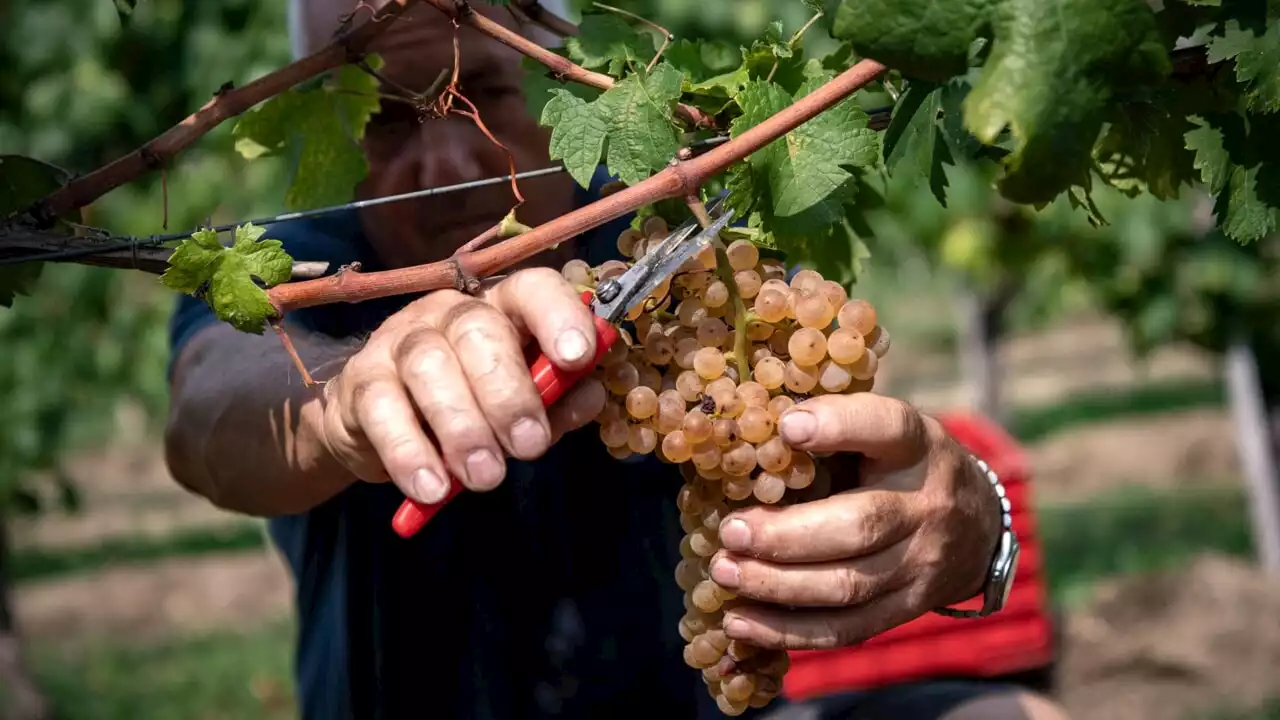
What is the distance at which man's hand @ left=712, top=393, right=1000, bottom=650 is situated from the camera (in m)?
1.07

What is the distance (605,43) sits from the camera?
1.30 meters

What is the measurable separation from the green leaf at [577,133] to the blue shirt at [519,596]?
66cm

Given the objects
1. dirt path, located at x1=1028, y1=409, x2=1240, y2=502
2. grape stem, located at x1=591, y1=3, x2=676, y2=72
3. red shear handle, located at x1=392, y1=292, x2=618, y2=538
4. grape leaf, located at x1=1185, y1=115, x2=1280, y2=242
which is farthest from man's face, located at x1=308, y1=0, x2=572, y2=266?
dirt path, located at x1=1028, y1=409, x2=1240, y2=502

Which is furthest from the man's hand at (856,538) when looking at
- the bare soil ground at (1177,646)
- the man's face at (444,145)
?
the bare soil ground at (1177,646)

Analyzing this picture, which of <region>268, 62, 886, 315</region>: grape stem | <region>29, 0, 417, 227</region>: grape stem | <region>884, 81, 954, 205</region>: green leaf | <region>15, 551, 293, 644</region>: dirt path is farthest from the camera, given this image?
<region>15, 551, 293, 644</region>: dirt path

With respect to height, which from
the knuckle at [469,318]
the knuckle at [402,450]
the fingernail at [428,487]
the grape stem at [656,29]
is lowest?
the fingernail at [428,487]

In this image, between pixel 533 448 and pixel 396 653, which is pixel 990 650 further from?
pixel 533 448

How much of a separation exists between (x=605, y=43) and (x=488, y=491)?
52cm

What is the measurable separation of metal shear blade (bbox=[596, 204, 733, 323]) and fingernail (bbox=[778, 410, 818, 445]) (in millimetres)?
154

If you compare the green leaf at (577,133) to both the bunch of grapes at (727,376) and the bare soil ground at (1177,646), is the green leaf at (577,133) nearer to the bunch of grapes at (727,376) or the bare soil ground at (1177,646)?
the bunch of grapes at (727,376)

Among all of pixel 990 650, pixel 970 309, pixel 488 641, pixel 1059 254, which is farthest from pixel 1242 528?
pixel 488 641

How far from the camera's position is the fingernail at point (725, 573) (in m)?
1.10

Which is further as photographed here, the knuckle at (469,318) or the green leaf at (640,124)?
the green leaf at (640,124)

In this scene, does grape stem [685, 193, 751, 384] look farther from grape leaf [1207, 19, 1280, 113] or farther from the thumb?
grape leaf [1207, 19, 1280, 113]
